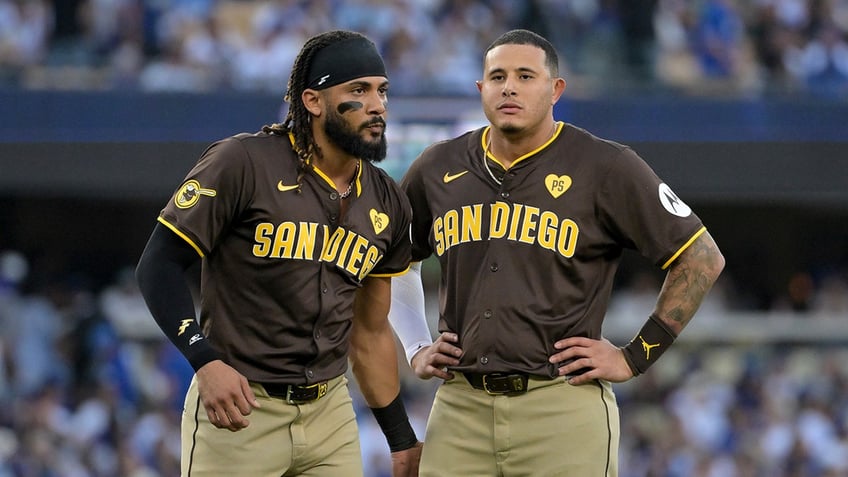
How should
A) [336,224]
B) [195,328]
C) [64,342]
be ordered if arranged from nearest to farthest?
[195,328] < [336,224] < [64,342]

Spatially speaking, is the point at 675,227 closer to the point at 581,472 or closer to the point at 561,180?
the point at 561,180

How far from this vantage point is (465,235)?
449cm

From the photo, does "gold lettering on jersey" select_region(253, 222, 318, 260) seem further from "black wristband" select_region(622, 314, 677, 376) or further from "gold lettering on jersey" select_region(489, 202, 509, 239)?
"black wristband" select_region(622, 314, 677, 376)

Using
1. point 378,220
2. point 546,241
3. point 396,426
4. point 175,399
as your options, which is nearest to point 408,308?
point 396,426

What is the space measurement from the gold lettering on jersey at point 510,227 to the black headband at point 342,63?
558 millimetres

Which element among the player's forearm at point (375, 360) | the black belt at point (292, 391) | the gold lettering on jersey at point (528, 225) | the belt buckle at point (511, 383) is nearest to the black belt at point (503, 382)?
the belt buckle at point (511, 383)

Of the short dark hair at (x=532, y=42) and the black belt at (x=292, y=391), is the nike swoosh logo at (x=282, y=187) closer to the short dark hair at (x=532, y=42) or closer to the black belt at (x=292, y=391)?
the black belt at (x=292, y=391)

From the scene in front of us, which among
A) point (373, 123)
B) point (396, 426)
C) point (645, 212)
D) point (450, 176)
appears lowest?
point (396, 426)

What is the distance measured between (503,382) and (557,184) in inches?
26.1

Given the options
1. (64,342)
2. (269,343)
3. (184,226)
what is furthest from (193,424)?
(64,342)

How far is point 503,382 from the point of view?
14.4ft

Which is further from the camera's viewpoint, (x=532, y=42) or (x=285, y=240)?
(x=532, y=42)

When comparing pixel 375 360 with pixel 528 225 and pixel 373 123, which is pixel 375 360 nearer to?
pixel 528 225

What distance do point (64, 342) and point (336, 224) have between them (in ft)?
25.5
